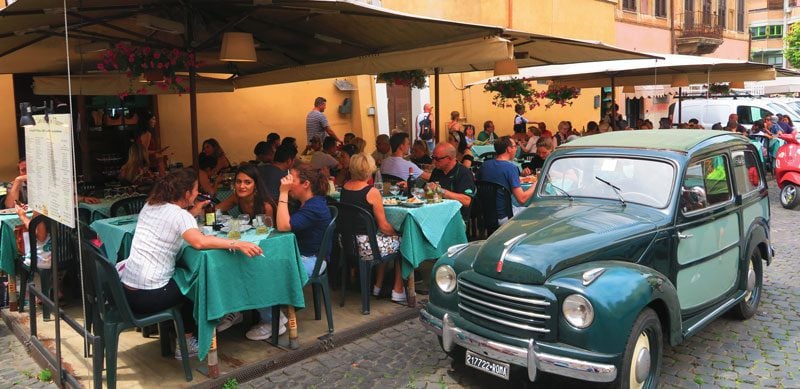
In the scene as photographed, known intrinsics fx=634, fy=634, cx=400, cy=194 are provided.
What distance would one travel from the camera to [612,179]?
15.2ft

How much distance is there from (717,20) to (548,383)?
30.9m

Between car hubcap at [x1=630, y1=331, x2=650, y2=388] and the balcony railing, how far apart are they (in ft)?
87.3

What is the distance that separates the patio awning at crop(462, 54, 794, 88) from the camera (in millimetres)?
10516

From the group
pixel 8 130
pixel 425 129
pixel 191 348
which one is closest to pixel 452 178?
pixel 191 348

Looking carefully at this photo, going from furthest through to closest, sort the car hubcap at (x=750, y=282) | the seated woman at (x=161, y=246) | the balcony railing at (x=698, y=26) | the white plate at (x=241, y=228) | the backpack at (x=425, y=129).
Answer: the balcony railing at (x=698, y=26), the backpack at (x=425, y=129), the car hubcap at (x=750, y=282), the white plate at (x=241, y=228), the seated woman at (x=161, y=246)

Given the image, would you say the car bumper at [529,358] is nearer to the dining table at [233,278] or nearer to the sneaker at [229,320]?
the dining table at [233,278]

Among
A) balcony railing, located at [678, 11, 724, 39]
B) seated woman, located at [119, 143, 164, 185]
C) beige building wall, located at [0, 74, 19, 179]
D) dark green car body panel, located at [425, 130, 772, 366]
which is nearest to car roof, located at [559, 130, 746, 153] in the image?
dark green car body panel, located at [425, 130, 772, 366]

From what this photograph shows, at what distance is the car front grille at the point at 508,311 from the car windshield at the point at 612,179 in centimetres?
134

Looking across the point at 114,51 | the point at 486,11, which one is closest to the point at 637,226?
the point at 114,51

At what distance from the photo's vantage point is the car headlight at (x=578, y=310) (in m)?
3.42

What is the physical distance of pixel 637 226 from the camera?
4.11 meters

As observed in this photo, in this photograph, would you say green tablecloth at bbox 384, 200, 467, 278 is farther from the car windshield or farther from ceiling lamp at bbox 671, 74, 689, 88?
ceiling lamp at bbox 671, 74, 689, 88

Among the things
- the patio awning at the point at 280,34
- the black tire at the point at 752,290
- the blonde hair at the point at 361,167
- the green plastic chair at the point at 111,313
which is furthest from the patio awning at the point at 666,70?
the green plastic chair at the point at 111,313

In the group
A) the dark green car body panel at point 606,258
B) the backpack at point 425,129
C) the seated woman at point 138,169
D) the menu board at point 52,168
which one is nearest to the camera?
the dark green car body panel at point 606,258
